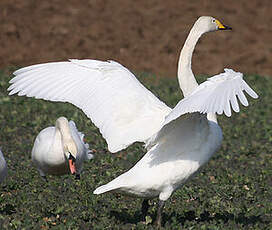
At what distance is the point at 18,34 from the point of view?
62.6ft

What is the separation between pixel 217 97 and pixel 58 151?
3.53 metres

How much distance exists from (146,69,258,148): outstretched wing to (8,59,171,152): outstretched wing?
0.81 metres

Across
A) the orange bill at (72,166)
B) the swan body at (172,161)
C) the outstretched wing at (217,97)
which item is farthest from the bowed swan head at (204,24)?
the orange bill at (72,166)

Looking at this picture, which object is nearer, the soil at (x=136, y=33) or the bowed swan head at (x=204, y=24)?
the bowed swan head at (x=204, y=24)

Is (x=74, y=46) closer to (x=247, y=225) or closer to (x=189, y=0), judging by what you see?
(x=189, y=0)

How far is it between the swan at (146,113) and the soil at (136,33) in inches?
435

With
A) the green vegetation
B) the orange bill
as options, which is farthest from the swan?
the orange bill

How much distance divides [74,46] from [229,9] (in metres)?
4.43

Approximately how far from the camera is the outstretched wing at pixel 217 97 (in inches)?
214

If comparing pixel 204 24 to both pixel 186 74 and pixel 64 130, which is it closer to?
pixel 186 74

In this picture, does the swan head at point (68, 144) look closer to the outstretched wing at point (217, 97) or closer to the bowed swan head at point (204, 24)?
the bowed swan head at point (204, 24)

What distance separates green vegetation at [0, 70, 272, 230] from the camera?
6688mm

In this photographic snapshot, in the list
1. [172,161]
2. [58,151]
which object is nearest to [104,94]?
[172,161]

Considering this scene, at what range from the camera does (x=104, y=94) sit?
6.79 metres
